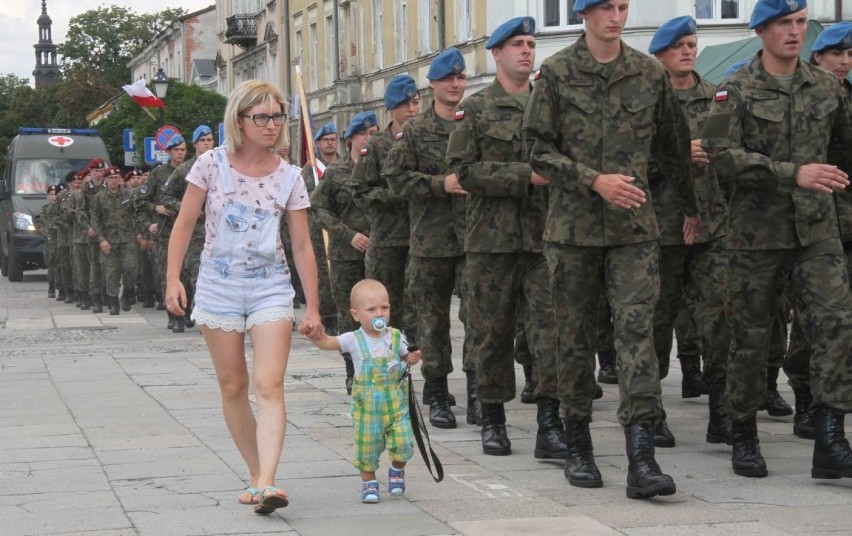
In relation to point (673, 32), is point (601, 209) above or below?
below

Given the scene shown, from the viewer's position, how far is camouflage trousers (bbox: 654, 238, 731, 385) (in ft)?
28.8

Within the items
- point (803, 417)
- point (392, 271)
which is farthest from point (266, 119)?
point (392, 271)

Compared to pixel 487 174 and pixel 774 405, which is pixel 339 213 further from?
pixel 487 174

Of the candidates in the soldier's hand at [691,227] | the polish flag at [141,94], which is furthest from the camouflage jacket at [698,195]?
the polish flag at [141,94]

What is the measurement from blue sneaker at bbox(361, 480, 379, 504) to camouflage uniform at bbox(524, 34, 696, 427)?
951mm

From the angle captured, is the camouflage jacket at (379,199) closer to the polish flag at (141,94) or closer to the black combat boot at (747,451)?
the black combat boot at (747,451)

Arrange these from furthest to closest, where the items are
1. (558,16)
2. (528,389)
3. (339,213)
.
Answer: (558,16) → (339,213) → (528,389)

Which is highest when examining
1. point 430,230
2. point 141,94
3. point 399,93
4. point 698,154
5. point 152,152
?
point 141,94

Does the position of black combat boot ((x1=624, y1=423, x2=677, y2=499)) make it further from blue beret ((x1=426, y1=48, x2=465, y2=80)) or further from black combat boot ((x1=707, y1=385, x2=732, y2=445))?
blue beret ((x1=426, y1=48, x2=465, y2=80))

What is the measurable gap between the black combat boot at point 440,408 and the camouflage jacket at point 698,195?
5.13 ft

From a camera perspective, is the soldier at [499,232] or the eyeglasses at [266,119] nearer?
the eyeglasses at [266,119]

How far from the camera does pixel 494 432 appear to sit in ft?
26.6

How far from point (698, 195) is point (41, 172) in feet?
93.6

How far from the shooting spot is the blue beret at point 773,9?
7211 mm
